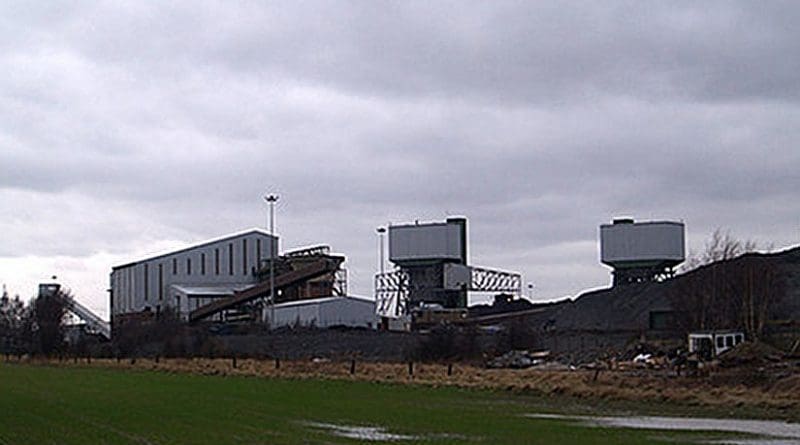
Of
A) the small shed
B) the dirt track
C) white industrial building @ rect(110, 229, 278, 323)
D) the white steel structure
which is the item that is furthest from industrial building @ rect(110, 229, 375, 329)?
the small shed

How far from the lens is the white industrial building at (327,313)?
386 feet

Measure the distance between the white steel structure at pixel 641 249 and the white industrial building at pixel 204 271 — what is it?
32.8 m

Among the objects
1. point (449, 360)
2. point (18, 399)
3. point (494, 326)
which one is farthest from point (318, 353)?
point (18, 399)

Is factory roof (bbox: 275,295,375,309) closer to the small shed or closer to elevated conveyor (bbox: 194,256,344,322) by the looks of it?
elevated conveyor (bbox: 194,256,344,322)

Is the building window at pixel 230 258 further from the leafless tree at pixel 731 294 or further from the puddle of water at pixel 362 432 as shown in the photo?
the puddle of water at pixel 362 432

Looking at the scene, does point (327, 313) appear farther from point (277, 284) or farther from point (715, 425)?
point (715, 425)

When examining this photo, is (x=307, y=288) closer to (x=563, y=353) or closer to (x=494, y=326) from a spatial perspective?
(x=494, y=326)

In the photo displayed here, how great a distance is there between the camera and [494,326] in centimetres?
11069

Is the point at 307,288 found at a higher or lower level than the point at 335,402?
higher

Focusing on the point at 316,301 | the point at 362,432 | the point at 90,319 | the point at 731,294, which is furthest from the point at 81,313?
the point at 362,432

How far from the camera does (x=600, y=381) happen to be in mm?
51094

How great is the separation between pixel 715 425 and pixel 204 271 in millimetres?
102237

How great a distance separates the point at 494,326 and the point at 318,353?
23.5 m

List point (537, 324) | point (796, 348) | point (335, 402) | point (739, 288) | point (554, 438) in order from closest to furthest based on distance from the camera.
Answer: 1. point (554, 438)
2. point (335, 402)
3. point (796, 348)
4. point (739, 288)
5. point (537, 324)
